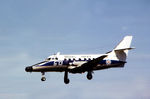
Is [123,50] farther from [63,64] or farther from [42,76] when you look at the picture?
[42,76]

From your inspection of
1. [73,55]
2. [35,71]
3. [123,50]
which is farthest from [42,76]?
[123,50]

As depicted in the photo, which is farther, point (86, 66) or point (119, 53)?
point (119, 53)

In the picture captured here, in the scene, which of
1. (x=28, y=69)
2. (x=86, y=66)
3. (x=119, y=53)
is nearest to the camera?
(x=86, y=66)

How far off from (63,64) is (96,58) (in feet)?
18.1

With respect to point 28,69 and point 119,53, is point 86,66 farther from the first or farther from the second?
point 28,69

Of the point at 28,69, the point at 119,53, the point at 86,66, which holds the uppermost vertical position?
the point at 119,53

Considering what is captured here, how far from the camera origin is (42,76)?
44406 millimetres

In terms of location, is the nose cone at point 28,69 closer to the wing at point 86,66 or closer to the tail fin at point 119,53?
the wing at point 86,66

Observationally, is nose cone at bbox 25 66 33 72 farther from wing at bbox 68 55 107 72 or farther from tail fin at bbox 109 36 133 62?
tail fin at bbox 109 36 133 62

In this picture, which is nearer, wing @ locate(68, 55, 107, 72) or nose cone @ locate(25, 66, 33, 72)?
wing @ locate(68, 55, 107, 72)

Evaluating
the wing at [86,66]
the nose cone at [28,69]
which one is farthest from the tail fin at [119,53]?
the nose cone at [28,69]

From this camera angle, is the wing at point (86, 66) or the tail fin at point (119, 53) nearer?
the wing at point (86, 66)

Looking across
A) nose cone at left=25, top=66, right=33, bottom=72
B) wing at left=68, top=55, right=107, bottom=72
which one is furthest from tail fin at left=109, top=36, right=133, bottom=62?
nose cone at left=25, top=66, right=33, bottom=72

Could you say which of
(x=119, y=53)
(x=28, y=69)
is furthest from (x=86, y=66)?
(x=28, y=69)
